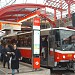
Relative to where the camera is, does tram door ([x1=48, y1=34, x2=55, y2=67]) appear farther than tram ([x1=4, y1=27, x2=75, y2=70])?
Yes

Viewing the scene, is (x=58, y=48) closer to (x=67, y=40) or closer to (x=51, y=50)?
(x=51, y=50)

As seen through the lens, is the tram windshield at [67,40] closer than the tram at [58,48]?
No

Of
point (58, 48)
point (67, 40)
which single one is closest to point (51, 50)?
point (58, 48)

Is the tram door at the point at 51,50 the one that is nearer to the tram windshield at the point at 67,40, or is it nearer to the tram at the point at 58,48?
the tram at the point at 58,48

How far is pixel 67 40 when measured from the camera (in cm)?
1822

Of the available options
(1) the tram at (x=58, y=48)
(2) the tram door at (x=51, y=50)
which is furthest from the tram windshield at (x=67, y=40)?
(2) the tram door at (x=51, y=50)

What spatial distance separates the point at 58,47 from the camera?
58.2 ft

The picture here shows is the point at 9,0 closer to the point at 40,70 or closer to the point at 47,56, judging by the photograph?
the point at 47,56

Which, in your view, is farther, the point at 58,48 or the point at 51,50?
the point at 51,50

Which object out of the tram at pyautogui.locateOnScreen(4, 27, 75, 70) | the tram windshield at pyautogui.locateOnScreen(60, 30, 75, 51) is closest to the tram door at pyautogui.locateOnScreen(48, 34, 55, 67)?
the tram at pyautogui.locateOnScreen(4, 27, 75, 70)

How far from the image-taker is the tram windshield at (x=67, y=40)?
58.7 ft

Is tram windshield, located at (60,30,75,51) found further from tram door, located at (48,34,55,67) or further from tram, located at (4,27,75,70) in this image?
tram door, located at (48,34,55,67)

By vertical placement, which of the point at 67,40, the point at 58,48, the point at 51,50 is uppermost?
the point at 67,40

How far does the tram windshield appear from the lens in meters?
17.9
